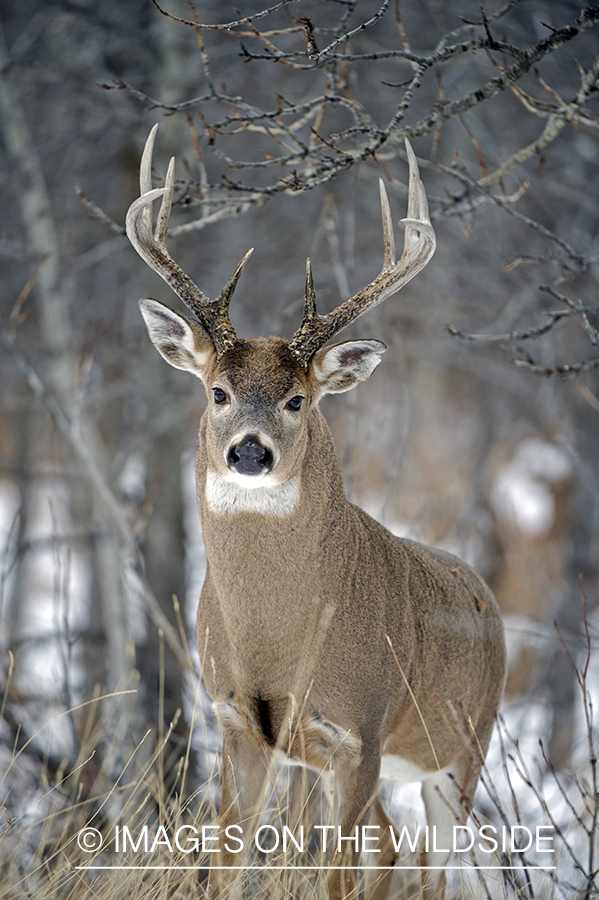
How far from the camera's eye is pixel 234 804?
13.2 feet

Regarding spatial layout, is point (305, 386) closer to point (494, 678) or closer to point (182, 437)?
point (494, 678)

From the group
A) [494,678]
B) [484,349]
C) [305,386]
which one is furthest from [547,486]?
[305,386]

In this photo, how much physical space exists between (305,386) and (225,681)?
1.40m

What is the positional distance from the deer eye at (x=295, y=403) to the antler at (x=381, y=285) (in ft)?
0.61

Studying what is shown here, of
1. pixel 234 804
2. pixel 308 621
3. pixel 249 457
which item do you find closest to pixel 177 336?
pixel 249 457

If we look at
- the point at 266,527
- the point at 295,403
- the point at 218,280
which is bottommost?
the point at 266,527

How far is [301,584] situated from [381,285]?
1.42 meters

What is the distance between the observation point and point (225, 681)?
396 centimetres

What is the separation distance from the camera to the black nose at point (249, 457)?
3.76 m

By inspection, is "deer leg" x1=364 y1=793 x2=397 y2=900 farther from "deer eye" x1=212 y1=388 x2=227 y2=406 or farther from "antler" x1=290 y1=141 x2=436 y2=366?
"antler" x1=290 y1=141 x2=436 y2=366

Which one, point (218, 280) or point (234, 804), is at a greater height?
point (218, 280)

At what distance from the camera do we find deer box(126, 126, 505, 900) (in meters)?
3.80

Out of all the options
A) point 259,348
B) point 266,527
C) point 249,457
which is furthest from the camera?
point 259,348

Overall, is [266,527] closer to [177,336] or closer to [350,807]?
[177,336]
